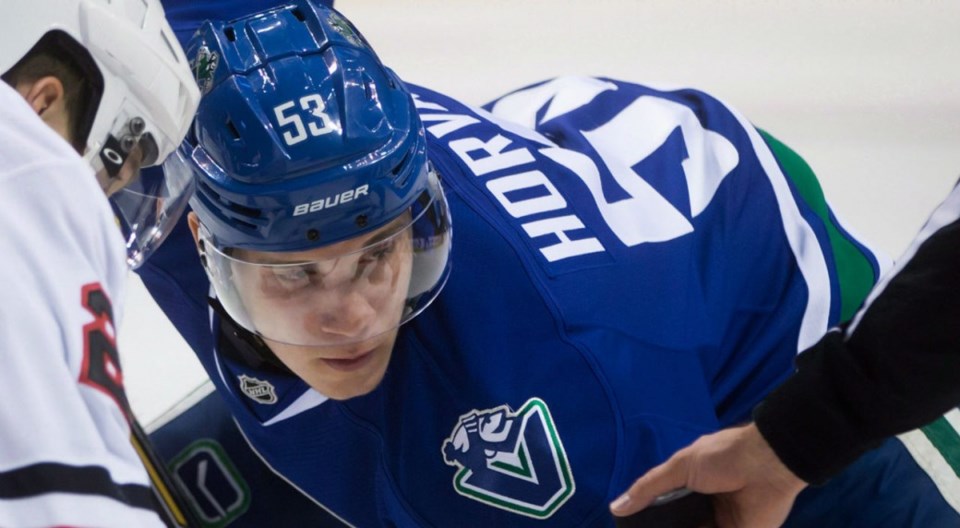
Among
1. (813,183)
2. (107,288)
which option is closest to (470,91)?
(813,183)

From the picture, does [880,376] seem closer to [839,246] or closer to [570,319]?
[570,319]

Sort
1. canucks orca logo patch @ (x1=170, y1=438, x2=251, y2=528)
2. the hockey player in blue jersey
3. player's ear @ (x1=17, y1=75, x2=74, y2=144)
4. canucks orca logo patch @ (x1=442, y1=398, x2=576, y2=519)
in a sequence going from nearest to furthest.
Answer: player's ear @ (x1=17, y1=75, x2=74, y2=144) → the hockey player in blue jersey → canucks orca logo patch @ (x1=442, y1=398, x2=576, y2=519) → canucks orca logo patch @ (x1=170, y1=438, x2=251, y2=528)

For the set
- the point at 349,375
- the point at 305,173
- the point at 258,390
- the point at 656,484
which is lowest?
the point at 258,390

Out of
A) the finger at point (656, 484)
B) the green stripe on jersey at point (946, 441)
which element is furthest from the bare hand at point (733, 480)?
the green stripe on jersey at point (946, 441)

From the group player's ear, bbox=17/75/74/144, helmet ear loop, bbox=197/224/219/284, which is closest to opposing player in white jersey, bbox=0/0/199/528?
player's ear, bbox=17/75/74/144

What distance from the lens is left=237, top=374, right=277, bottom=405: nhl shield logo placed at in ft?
5.40

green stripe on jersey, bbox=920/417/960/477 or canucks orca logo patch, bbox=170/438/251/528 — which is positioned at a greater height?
green stripe on jersey, bbox=920/417/960/477

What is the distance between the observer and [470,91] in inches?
107

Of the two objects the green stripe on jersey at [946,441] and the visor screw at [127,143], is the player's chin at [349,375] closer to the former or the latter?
the visor screw at [127,143]

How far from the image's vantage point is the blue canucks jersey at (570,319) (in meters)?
1.45

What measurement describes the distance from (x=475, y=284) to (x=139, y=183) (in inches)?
14.5

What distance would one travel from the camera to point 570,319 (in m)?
1.45

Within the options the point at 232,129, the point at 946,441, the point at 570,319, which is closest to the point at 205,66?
the point at 232,129

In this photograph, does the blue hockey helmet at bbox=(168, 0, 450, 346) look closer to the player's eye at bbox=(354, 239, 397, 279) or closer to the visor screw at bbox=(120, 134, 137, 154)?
the player's eye at bbox=(354, 239, 397, 279)
